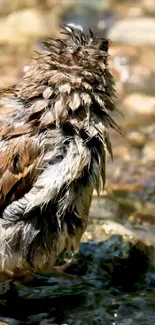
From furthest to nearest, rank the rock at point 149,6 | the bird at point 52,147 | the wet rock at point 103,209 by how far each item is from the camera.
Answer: the rock at point 149,6 → the wet rock at point 103,209 → the bird at point 52,147

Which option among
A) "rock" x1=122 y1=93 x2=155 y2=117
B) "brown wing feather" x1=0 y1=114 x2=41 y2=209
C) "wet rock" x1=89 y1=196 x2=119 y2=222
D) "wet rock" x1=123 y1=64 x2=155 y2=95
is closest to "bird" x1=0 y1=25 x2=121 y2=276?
"brown wing feather" x1=0 y1=114 x2=41 y2=209

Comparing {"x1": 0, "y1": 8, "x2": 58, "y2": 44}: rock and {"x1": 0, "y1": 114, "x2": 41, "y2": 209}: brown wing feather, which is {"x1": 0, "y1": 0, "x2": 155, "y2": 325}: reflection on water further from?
{"x1": 0, "y1": 114, "x2": 41, "y2": 209}: brown wing feather

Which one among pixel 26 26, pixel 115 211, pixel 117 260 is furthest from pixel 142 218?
pixel 26 26

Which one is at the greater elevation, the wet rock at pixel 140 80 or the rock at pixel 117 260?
the wet rock at pixel 140 80

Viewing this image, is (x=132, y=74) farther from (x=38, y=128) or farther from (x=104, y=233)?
(x=38, y=128)

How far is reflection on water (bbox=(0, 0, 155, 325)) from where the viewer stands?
537 centimetres

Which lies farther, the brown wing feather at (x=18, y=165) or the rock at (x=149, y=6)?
the rock at (x=149, y=6)

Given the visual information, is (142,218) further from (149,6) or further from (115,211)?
(149,6)

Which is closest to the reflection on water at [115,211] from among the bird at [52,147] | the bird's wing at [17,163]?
the bird at [52,147]

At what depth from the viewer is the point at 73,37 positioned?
5145mm

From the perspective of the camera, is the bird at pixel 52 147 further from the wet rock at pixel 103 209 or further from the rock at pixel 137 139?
the rock at pixel 137 139

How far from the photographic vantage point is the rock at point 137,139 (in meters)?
7.78

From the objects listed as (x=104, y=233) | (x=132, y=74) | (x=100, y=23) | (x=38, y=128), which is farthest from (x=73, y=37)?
(x=100, y=23)

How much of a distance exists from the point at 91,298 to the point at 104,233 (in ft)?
1.95
